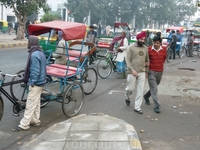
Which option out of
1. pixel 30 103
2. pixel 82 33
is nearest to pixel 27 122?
pixel 30 103

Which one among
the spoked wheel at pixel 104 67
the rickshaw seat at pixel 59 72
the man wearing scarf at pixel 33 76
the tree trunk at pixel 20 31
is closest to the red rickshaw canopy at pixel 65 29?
the rickshaw seat at pixel 59 72

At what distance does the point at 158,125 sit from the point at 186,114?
45.4 inches

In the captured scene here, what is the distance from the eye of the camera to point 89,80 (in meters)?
7.56

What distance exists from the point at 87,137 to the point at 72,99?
57.5 inches

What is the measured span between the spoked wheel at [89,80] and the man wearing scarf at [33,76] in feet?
8.20

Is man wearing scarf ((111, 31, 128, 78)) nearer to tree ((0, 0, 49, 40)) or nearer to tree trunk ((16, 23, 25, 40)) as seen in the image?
tree ((0, 0, 49, 40))

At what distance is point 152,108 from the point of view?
671 cm

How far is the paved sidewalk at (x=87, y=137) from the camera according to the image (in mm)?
4242

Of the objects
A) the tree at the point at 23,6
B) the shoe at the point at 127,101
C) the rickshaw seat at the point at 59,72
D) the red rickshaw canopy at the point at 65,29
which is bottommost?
the shoe at the point at 127,101

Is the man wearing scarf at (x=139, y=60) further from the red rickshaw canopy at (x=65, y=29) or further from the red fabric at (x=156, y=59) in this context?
the red rickshaw canopy at (x=65, y=29)

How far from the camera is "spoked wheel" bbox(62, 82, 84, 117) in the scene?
5.69 meters

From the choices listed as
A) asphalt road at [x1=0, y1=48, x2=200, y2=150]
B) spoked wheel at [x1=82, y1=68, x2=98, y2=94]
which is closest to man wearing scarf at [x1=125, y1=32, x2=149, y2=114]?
asphalt road at [x1=0, y1=48, x2=200, y2=150]

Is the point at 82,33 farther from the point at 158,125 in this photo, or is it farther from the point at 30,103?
the point at 158,125

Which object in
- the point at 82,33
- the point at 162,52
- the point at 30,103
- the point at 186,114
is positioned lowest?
the point at 186,114
